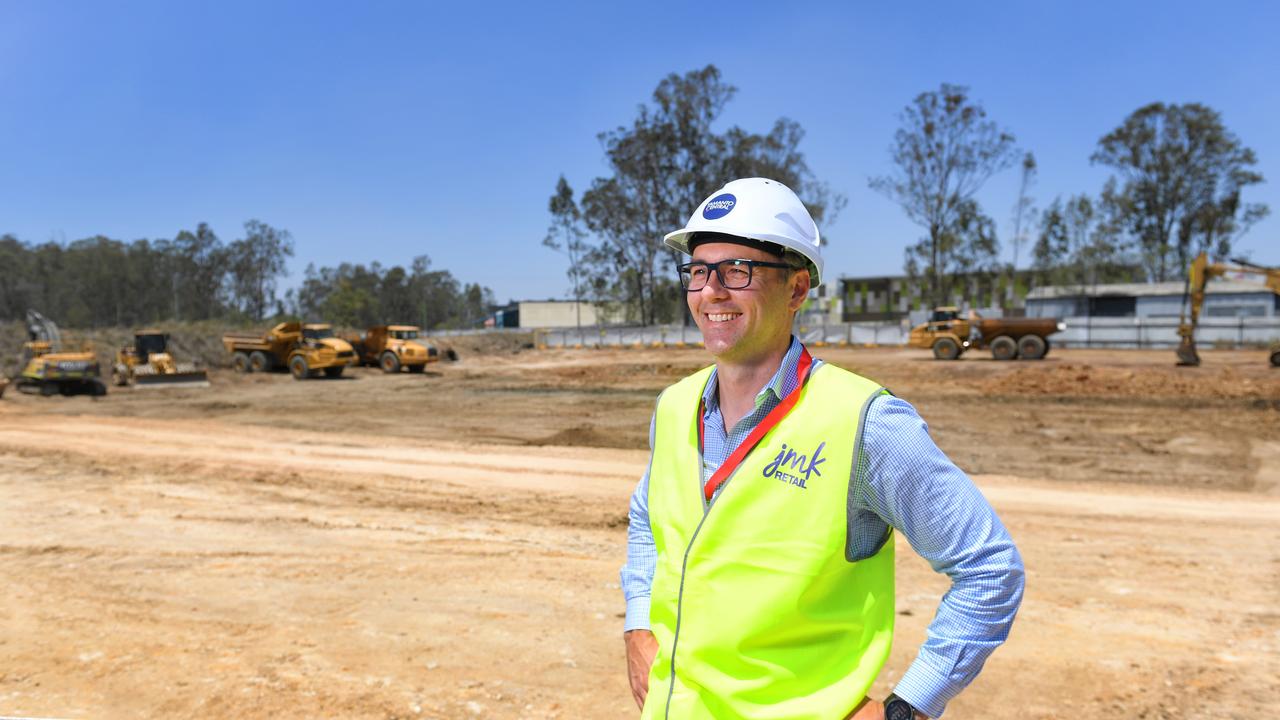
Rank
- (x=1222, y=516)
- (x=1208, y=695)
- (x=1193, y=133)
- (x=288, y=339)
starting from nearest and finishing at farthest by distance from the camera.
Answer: (x=1208, y=695)
(x=1222, y=516)
(x=288, y=339)
(x=1193, y=133)

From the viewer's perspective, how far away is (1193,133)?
54000mm

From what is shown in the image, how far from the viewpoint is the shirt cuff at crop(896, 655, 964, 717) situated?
5.08ft

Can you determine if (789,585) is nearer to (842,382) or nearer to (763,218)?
(842,382)

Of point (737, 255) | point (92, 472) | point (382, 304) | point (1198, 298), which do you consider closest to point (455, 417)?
point (92, 472)

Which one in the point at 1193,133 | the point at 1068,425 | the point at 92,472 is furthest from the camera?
the point at 1193,133

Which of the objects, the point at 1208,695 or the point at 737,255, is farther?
the point at 1208,695

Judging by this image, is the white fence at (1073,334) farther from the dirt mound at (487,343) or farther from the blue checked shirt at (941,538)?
the blue checked shirt at (941,538)

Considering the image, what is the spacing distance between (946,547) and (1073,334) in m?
40.9

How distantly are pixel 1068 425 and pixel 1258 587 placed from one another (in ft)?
31.8

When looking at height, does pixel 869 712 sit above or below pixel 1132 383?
above

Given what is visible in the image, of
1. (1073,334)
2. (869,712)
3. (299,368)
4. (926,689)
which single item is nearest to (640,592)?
(869,712)

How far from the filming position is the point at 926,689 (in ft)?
5.10

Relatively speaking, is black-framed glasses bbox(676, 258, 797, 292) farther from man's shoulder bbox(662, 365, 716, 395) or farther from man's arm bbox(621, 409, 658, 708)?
man's arm bbox(621, 409, 658, 708)

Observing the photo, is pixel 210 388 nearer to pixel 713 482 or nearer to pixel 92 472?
pixel 92 472
